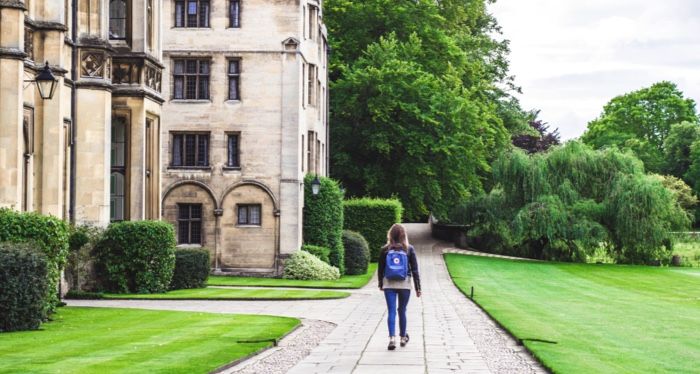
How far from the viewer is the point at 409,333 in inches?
821

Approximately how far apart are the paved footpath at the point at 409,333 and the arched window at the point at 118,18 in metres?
8.74

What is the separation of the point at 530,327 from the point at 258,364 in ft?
26.0

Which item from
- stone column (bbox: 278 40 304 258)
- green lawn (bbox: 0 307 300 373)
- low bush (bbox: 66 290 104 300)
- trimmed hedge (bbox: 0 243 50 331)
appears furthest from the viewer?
stone column (bbox: 278 40 304 258)

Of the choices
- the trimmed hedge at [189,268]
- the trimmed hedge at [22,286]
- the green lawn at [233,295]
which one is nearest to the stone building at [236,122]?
the trimmed hedge at [189,268]

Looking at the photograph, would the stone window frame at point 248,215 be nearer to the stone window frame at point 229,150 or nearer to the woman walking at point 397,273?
the stone window frame at point 229,150

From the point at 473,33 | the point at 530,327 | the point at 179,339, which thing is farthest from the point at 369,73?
the point at 179,339

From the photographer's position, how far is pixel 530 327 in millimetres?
22391

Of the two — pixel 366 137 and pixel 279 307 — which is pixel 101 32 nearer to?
pixel 279 307

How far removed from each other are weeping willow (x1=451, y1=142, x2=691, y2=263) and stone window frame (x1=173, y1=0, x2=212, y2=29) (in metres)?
24.6

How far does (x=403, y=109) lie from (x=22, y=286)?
38736 millimetres

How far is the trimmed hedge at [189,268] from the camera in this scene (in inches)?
1361

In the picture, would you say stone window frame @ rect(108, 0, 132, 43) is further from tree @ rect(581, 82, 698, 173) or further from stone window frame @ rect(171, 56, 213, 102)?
tree @ rect(581, 82, 698, 173)

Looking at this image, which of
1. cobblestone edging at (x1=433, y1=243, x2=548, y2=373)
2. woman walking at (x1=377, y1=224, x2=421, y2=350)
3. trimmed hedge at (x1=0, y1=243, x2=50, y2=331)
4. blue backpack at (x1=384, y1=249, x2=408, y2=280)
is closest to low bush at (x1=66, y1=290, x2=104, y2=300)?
trimmed hedge at (x1=0, y1=243, x2=50, y2=331)

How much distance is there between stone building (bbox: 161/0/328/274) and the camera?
1829 inches
